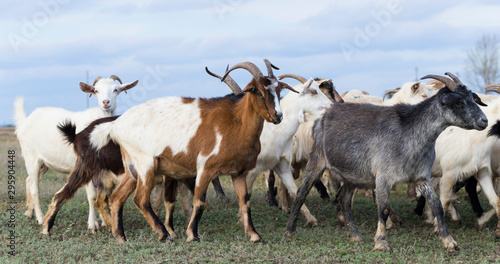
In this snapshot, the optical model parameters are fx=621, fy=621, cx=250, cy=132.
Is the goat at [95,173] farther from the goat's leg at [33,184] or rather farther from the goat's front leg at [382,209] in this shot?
the goat's front leg at [382,209]

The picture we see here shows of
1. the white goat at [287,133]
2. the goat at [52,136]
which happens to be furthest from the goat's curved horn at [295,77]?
the goat at [52,136]

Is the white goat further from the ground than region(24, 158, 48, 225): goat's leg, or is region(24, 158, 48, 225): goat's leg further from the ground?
the white goat

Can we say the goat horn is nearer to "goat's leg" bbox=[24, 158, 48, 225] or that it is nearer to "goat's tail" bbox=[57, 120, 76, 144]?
"goat's tail" bbox=[57, 120, 76, 144]

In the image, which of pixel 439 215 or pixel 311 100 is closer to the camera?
pixel 439 215

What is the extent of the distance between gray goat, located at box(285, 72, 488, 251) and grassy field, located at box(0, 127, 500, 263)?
0.43 m

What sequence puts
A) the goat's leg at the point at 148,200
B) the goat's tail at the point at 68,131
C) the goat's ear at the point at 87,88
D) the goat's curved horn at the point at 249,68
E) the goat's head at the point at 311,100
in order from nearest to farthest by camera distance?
1. the goat's curved horn at the point at 249,68
2. the goat's leg at the point at 148,200
3. the goat's tail at the point at 68,131
4. the goat's head at the point at 311,100
5. the goat's ear at the point at 87,88

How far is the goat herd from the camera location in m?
7.43

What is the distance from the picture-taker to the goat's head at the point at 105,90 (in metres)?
9.85

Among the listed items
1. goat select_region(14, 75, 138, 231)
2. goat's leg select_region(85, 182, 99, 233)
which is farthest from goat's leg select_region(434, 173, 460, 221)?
goat select_region(14, 75, 138, 231)

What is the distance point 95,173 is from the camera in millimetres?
8789

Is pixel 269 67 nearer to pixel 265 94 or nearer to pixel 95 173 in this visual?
pixel 265 94

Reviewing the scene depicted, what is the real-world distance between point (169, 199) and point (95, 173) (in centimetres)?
111

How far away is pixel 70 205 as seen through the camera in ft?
35.6

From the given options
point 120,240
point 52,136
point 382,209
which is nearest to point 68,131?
point 52,136
